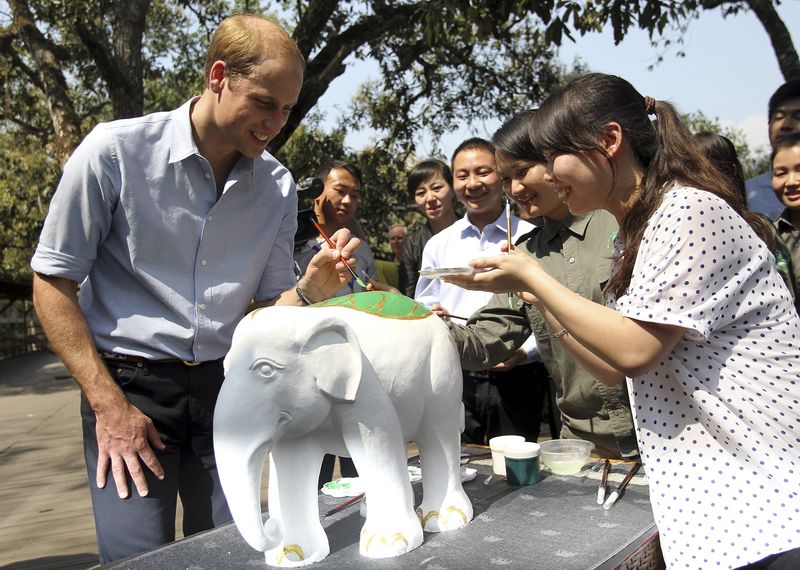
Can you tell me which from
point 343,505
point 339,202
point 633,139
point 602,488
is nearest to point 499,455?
point 602,488

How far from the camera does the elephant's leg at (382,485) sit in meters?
1.37

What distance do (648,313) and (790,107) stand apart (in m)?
1.78

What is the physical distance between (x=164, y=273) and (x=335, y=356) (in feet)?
1.63

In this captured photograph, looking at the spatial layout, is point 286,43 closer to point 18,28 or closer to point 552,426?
point 552,426

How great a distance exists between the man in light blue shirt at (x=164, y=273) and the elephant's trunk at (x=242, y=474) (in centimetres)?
31

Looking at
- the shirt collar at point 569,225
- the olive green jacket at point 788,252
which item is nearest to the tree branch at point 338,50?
the shirt collar at point 569,225

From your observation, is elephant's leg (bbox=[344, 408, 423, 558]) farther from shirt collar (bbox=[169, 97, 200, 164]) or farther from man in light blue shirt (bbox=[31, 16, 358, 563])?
shirt collar (bbox=[169, 97, 200, 164])

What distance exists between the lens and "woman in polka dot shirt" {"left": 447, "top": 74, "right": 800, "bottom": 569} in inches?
41.9

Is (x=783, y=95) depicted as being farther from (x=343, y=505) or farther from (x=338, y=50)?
(x=338, y=50)

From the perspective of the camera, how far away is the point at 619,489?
1.65 metres

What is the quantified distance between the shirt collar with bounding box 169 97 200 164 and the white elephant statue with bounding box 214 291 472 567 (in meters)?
0.45

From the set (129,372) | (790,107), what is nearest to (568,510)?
(129,372)

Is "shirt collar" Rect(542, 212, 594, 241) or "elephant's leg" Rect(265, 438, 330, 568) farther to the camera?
"shirt collar" Rect(542, 212, 594, 241)

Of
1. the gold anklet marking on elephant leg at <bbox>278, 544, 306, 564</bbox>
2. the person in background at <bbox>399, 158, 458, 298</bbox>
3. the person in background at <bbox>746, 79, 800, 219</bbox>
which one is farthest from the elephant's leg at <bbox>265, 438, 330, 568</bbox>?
the person in background at <bbox>399, 158, 458, 298</bbox>
